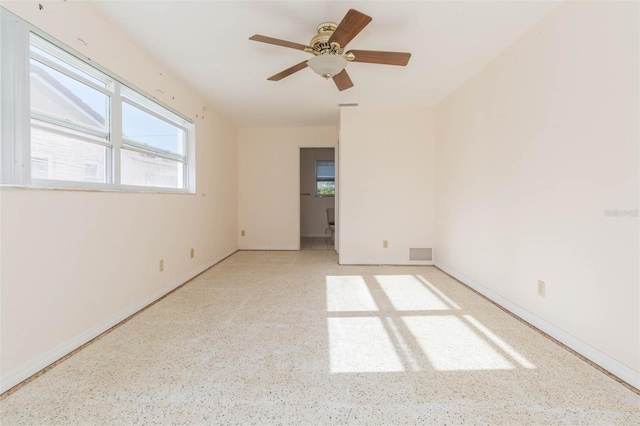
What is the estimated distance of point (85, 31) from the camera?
1.83m

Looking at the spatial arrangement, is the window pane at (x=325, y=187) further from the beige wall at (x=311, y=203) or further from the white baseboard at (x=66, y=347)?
the white baseboard at (x=66, y=347)

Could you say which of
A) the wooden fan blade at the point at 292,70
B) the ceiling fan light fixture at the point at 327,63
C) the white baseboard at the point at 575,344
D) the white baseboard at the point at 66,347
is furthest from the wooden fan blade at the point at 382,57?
the white baseboard at the point at 66,347

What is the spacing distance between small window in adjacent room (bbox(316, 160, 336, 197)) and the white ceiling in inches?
150

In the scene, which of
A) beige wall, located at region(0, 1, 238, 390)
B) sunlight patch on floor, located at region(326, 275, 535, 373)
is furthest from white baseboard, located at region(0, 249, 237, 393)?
sunlight patch on floor, located at region(326, 275, 535, 373)

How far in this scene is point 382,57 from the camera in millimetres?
2094

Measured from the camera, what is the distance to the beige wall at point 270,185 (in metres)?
5.15

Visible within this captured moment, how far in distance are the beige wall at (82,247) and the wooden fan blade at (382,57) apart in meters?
1.81

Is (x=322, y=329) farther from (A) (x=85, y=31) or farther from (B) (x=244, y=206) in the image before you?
(B) (x=244, y=206)

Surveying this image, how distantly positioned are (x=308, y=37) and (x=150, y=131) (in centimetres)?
170

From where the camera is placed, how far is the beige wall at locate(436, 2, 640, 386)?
145cm

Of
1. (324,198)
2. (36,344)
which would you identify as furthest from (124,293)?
(324,198)

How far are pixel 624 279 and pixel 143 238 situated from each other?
3288mm

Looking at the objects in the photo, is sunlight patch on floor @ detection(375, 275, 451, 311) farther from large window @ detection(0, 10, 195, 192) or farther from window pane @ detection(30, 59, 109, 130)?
window pane @ detection(30, 59, 109, 130)

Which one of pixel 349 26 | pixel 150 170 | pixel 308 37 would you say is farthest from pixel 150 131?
pixel 349 26
